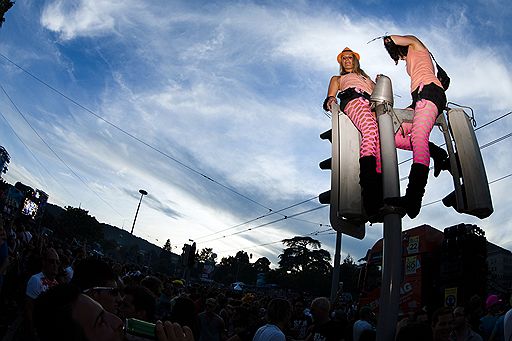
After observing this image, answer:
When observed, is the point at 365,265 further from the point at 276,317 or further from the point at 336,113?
the point at 336,113

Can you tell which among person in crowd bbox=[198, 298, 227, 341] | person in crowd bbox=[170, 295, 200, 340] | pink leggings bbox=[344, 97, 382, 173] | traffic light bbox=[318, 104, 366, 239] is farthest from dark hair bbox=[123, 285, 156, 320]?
person in crowd bbox=[198, 298, 227, 341]

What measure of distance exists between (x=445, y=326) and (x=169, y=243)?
19068cm

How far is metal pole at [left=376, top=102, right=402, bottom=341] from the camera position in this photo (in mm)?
2432

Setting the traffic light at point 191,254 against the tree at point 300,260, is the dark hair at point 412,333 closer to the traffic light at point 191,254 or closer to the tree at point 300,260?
the traffic light at point 191,254

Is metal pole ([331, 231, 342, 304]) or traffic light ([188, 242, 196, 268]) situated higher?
traffic light ([188, 242, 196, 268])

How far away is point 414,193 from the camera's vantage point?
2.61 metres

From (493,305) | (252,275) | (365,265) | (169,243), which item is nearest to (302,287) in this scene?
(252,275)

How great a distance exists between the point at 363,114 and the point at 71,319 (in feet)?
7.45

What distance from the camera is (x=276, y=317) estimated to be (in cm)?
469

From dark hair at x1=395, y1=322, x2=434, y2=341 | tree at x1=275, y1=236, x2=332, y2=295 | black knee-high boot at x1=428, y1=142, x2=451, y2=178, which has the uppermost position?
tree at x1=275, y1=236, x2=332, y2=295

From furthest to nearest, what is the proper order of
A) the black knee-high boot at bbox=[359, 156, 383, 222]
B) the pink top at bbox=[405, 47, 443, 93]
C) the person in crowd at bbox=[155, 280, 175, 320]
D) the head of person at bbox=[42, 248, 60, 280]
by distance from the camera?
the person in crowd at bbox=[155, 280, 175, 320] < the head of person at bbox=[42, 248, 60, 280] < the pink top at bbox=[405, 47, 443, 93] < the black knee-high boot at bbox=[359, 156, 383, 222]

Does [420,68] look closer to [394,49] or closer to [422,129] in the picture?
[394,49]

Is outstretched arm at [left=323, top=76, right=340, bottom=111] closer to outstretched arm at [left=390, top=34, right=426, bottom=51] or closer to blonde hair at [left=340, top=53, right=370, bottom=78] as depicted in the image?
blonde hair at [left=340, top=53, right=370, bottom=78]

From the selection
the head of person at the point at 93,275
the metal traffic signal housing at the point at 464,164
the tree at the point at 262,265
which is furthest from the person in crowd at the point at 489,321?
the tree at the point at 262,265
